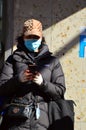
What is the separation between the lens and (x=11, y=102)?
3727mm

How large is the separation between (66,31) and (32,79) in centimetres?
207

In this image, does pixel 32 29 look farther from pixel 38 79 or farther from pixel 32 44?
pixel 38 79

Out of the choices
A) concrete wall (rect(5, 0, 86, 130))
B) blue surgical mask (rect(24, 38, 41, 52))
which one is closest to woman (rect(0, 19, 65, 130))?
blue surgical mask (rect(24, 38, 41, 52))

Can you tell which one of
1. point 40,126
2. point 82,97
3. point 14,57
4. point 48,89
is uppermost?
point 14,57

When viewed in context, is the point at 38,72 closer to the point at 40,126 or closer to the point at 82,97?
the point at 40,126

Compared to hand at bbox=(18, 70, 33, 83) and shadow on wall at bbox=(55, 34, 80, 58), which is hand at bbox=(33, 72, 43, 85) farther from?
shadow on wall at bbox=(55, 34, 80, 58)

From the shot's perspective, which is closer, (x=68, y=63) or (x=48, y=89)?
(x=48, y=89)

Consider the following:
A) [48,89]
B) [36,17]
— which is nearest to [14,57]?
[48,89]

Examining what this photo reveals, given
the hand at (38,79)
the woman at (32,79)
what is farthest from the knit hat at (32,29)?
the hand at (38,79)

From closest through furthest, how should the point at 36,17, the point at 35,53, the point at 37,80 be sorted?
the point at 37,80 < the point at 35,53 < the point at 36,17

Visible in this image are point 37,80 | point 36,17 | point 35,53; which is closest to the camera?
point 37,80

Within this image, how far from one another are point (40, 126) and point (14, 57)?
0.64 metres

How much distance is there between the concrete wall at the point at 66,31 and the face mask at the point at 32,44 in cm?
171

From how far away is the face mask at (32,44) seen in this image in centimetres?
376
